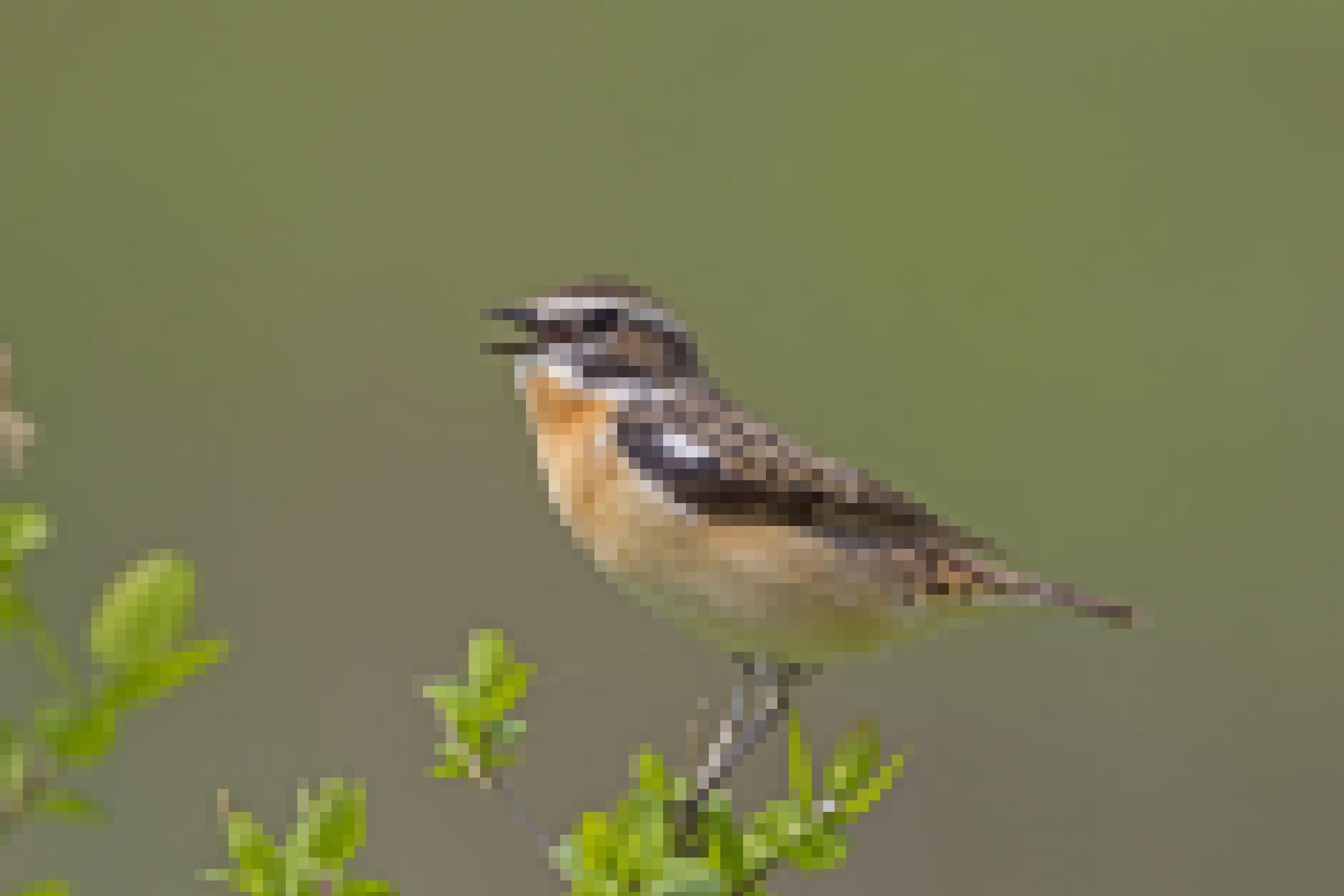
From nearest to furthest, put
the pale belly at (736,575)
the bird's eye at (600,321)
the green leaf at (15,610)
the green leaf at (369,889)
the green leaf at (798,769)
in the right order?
the green leaf at (15,610) < the green leaf at (369,889) < the green leaf at (798,769) < the pale belly at (736,575) < the bird's eye at (600,321)

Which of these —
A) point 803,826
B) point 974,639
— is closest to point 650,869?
point 803,826

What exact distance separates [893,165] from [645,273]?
1737 mm

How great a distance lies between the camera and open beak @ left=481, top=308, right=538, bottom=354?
4051 millimetres

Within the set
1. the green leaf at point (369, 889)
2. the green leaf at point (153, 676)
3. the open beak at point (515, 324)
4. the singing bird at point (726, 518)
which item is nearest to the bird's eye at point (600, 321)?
the singing bird at point (726, 518)

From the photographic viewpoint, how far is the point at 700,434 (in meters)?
4.08

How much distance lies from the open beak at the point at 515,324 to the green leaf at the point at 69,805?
92.6 inches

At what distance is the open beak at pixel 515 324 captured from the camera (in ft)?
13.3

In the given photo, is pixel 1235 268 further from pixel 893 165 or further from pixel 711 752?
pixel 711 752

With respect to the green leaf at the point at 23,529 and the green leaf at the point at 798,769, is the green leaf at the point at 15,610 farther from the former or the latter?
the green leaf at the point at 798,769

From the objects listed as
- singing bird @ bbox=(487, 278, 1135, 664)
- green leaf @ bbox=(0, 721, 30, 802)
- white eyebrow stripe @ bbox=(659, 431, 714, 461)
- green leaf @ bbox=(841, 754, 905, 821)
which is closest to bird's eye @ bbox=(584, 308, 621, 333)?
singing bird @ bbox=(487, 278, 1135, 664)

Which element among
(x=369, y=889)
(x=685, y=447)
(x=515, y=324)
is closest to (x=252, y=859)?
(x=369, y=889)

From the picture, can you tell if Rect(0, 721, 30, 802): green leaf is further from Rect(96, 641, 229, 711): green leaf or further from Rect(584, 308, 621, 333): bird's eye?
Rect(584, 308, 621, 333): bird's eye

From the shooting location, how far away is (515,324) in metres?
4.24

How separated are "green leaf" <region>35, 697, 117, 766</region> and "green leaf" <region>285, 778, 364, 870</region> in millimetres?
755
